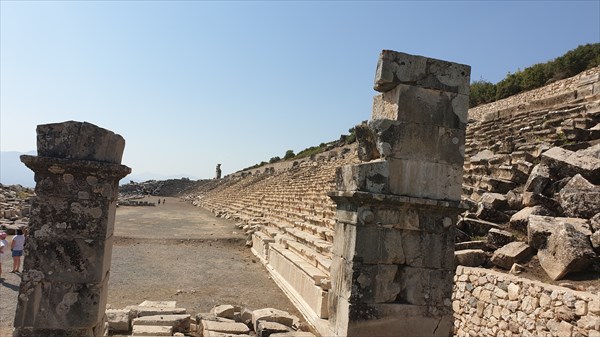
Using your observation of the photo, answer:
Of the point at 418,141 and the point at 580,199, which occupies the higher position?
the point at 418,141

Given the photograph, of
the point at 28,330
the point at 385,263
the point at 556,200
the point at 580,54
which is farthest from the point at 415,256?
the point at 580,54

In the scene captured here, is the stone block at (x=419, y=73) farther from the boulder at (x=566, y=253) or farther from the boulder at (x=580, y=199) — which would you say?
the boulder at (x=580, y=199)

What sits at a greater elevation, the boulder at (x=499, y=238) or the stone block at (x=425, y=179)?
the stone block at (x=425, y=179)

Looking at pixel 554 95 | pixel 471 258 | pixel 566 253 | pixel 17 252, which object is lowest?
pixel 17 252

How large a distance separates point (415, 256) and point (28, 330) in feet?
14.2

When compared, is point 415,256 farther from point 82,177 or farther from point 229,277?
point 229,277

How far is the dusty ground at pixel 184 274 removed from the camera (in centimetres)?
969

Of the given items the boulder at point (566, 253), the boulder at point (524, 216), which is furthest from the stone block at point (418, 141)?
the boulder at point (524, 216)

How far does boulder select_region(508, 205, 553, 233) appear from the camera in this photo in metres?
8.08

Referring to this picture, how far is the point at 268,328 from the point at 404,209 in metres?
3.64

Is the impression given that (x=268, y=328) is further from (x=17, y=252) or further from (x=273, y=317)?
(x=17, y=252)

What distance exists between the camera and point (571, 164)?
8.77 metres

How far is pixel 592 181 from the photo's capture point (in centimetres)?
824

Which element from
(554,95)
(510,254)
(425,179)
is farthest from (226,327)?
(554,95)
